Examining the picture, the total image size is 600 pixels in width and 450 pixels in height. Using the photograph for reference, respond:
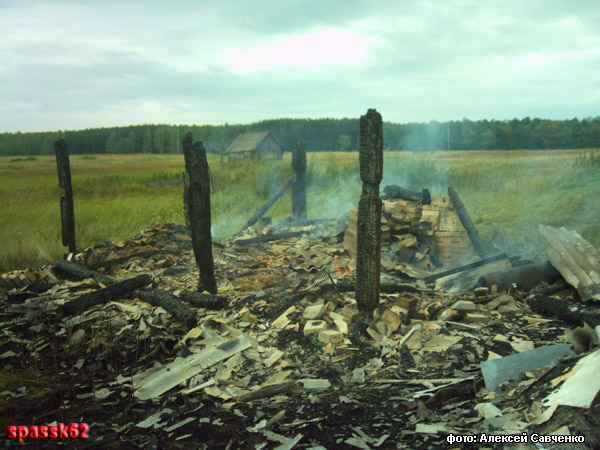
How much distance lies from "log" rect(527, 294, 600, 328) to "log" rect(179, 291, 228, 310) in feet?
14.8

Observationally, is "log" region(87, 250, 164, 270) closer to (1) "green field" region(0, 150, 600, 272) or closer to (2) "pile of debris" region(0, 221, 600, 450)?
(2) "pile of debris" region(0, 221, 600, 450)

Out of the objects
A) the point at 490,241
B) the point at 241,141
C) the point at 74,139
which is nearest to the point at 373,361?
the point at 490,241

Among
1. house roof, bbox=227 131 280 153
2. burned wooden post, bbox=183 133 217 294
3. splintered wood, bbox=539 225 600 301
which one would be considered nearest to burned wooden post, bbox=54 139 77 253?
burned wooden post, bbox=183 133 217 294

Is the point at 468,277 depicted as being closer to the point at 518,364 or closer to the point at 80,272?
the point at 518,364

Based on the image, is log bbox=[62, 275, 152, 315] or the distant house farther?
the distant house

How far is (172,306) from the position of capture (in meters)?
6.05

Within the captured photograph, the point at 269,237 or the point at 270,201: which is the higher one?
the point at 270,201

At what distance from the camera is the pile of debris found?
348 centimetres

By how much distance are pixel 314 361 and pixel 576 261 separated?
4915 mm

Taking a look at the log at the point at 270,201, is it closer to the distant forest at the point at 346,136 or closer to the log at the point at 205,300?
the distant forest at the point at 346,136

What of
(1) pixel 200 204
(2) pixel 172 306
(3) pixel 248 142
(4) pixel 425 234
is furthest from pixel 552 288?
(3) pixel 248 142
